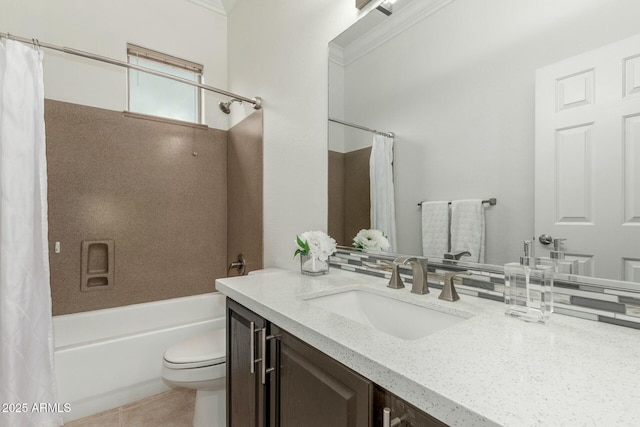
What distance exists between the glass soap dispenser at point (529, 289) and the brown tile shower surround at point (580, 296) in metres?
0.06

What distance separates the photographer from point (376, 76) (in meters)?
1.34

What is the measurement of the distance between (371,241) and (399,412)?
83 centimetres

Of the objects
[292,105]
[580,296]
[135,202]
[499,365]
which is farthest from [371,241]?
[135,202]

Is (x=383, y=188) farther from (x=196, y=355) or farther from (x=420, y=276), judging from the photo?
(x=196, y=355)

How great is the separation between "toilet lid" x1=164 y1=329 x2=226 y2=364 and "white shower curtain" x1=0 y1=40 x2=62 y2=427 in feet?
1.98

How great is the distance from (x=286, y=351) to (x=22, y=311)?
4.75ft

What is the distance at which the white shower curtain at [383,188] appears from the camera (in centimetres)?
126

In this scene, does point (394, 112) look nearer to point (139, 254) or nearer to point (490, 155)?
point (490, 155)

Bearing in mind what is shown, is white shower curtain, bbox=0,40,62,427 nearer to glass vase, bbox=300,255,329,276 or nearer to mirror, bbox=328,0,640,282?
glass vase, bbox=300,255,329,276

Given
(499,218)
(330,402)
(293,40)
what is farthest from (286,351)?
(293,40)

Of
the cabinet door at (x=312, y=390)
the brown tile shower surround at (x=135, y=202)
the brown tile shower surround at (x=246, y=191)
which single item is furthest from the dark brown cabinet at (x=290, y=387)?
the brown tile shower surround at (x=135, y=202)

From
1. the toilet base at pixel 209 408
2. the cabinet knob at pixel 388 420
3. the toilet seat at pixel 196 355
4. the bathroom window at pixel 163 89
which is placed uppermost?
the bathroom window at pixel 163 89

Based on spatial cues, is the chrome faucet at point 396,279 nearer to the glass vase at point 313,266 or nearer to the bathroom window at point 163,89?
the glass vase at point 313,266

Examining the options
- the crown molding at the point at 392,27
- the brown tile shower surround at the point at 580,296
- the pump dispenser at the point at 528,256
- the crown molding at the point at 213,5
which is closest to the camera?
the brown tile shower surround at the point at 580,296
